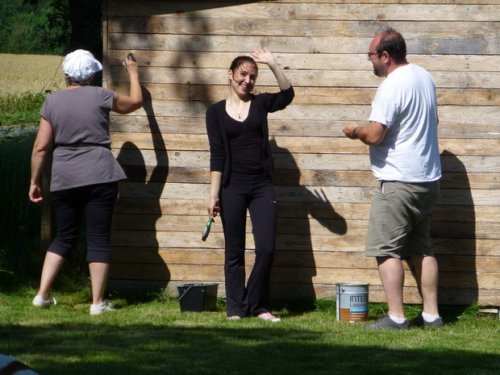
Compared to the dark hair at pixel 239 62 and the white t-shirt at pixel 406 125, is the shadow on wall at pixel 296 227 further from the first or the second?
the white t-shirt at pixel 406 125

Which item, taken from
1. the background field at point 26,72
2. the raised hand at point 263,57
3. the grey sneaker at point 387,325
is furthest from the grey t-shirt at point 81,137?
the background field at point 26,72

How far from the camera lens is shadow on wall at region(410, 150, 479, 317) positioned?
8.00 metres

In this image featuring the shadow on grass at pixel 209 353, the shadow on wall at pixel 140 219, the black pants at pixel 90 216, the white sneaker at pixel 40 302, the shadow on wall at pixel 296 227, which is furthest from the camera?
the shadow on wall at pixel 140 219

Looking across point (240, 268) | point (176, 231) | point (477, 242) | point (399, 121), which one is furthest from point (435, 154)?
point (176, 231)

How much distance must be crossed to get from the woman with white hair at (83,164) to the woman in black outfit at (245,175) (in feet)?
2.23

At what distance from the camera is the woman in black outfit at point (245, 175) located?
757cm

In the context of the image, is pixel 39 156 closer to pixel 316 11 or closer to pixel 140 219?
pixel 140 219

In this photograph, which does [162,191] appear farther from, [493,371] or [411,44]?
[493,371]

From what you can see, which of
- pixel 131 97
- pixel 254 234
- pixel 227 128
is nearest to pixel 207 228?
pixel 254 234

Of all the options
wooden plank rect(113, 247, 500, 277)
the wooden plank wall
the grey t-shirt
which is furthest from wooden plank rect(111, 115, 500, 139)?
wooden plank rect(113, 247, 500, 277)

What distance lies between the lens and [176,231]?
8234 millimetres

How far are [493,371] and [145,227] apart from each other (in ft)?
10.7

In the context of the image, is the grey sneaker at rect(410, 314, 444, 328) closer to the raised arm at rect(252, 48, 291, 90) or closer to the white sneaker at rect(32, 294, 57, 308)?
the raised arm at rect(252, 48, 291, 90)

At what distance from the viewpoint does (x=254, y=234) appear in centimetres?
764
